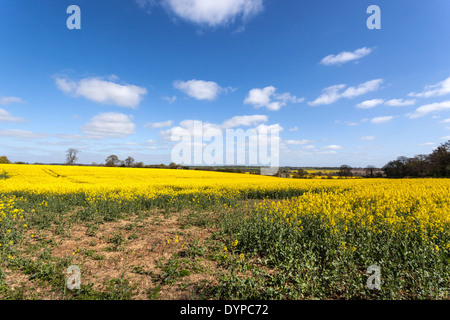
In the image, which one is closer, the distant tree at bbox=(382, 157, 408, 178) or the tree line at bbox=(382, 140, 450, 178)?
the tree line at bbox=(382, 140, 450, 178)

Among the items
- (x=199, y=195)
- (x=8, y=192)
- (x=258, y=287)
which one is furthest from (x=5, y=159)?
(x=258, y=287)

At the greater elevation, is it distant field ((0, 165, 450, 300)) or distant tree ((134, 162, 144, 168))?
distant tree ((134, 162, 144, 168))

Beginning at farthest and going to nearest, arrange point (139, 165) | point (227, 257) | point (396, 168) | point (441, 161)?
point (139, 165) → point (396, 168) → point (441, 161) → point (227, 257)

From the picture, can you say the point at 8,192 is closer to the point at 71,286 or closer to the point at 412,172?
the point at 71,286

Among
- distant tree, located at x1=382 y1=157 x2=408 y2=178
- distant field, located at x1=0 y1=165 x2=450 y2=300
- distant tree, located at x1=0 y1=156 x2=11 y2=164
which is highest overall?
distant tree, located at x1=0 y1=156 x2=11 y2=164

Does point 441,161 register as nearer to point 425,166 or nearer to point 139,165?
point 425,166

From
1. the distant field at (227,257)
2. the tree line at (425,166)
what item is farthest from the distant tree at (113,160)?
the tree line at (425,166)

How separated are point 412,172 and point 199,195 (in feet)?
203

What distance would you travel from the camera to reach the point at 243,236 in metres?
6.21

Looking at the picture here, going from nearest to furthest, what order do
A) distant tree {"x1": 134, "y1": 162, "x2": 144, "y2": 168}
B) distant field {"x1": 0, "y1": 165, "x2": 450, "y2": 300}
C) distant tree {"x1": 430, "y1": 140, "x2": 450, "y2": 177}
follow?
1. distant field {"x1": 0, "y1": 165, "x2": 450, "y2": 300}
2. distant tree {"x1": 430, "y1": 140, "x2": 450, "y2": 177}
3. distant tree {"x1": 134, "y1": 162, "x2": 144, "y2": 168}

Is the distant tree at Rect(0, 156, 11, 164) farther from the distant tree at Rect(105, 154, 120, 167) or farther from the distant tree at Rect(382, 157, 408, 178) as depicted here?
the distant tree at Rect(382, 157, 408, 178)

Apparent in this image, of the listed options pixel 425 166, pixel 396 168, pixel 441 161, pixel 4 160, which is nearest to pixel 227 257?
pixel 441 161

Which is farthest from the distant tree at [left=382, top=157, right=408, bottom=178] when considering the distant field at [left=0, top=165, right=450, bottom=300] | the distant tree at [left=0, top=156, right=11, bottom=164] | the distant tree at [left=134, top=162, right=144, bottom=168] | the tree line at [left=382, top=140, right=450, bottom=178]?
the distant tree at [left=0, top=156, right=11, bottom=164]

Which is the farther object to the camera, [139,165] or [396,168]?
[139,165]
